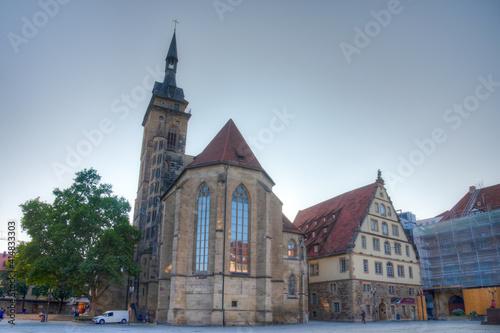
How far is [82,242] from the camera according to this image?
34469 millimetres

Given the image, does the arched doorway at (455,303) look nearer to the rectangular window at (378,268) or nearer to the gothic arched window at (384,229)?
the rectangular window at (378,268)

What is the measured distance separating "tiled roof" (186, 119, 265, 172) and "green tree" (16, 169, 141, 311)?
31.4 feet

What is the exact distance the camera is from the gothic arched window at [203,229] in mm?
30906

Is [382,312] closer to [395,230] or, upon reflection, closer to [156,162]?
[395,230]

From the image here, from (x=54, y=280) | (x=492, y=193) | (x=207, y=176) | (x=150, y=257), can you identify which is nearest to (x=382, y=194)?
(x=492, y=193)

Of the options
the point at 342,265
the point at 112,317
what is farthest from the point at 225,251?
the point at 342,265

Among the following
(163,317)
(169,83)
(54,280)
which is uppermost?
(169,83)

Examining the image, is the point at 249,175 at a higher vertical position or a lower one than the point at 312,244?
higher

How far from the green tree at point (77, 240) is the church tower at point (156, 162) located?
4.81 m

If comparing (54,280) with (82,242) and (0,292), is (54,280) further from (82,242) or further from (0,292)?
(0,292)

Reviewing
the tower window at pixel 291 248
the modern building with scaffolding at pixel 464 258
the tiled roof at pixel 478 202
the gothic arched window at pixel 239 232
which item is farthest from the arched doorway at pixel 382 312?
the tiled roof at pixel 478 202

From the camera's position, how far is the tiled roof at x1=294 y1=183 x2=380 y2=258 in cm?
4262

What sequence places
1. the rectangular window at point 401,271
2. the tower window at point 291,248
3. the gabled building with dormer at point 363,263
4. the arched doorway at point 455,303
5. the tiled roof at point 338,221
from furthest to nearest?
the arched doorway at point 455,303, the rectangular window at point 401,271, the tiled roof at point 338,221, the gabled building with dormer at point 363,263, the tower window at point 291,248

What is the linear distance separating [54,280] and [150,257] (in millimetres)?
9445
